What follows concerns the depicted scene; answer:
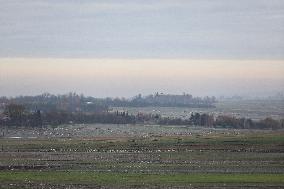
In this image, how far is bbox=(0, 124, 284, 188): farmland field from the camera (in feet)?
109

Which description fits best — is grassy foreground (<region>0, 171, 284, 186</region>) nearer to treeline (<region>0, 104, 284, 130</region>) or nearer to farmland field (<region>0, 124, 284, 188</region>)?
farmland field (<region>0, 124, 284, 188</region>)

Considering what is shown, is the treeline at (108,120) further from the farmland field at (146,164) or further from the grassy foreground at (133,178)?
the grassy foreground at (133,178)

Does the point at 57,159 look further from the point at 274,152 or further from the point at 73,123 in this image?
the point at 73,123

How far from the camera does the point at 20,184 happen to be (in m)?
32.6

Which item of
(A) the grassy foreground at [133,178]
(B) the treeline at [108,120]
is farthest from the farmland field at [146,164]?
(B) the treeline at [108,120]

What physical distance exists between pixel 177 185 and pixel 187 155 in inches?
749

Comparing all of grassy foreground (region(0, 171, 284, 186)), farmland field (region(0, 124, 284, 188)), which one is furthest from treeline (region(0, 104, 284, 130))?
grassy foreground (region(0, 171, 284, 186))

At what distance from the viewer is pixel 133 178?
34.9 m

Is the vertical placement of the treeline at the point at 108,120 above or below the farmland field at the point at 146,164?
above

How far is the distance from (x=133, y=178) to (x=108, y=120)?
298 feet

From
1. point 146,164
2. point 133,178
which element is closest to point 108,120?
point 146,164

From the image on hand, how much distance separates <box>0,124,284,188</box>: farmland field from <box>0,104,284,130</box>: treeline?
111 feet

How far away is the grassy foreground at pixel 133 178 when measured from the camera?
33188mm

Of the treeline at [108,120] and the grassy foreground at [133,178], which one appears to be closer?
the grassy foreground at [133,178]
